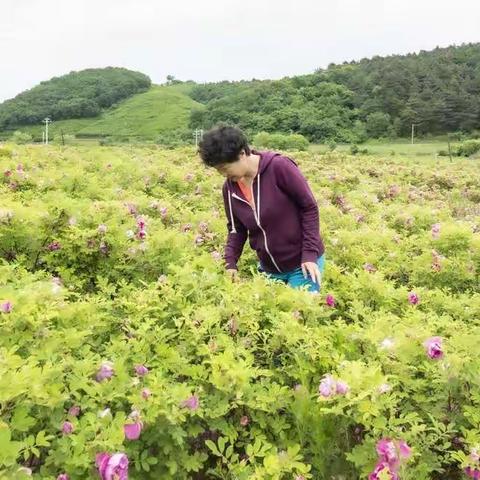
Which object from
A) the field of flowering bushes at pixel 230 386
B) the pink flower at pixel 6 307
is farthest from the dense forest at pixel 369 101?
the pink flower at pixel 6 307

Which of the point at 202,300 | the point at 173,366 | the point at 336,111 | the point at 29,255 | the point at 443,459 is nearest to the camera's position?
the point at 443,459

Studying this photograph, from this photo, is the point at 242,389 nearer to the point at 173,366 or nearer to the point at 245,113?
the point at 173,366

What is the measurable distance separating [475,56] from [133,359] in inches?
3550

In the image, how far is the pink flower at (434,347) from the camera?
2445mm

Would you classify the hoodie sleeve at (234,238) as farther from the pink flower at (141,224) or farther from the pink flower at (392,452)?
the pink flower at (392,452)

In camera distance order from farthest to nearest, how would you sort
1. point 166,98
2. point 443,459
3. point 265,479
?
point 166,98
point 443,459
point 265,479

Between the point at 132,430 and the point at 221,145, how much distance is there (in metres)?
1.83

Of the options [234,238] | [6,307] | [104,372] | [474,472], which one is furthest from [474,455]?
[234,238]

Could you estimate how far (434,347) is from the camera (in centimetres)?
245

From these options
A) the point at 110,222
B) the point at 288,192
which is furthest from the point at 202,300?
the point at 110,222

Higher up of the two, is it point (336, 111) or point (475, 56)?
point (475, 56)

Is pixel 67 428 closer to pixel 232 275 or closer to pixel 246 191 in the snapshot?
pixel 232 275

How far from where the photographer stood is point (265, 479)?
208cm

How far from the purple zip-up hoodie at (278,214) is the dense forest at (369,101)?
64.4 meters
